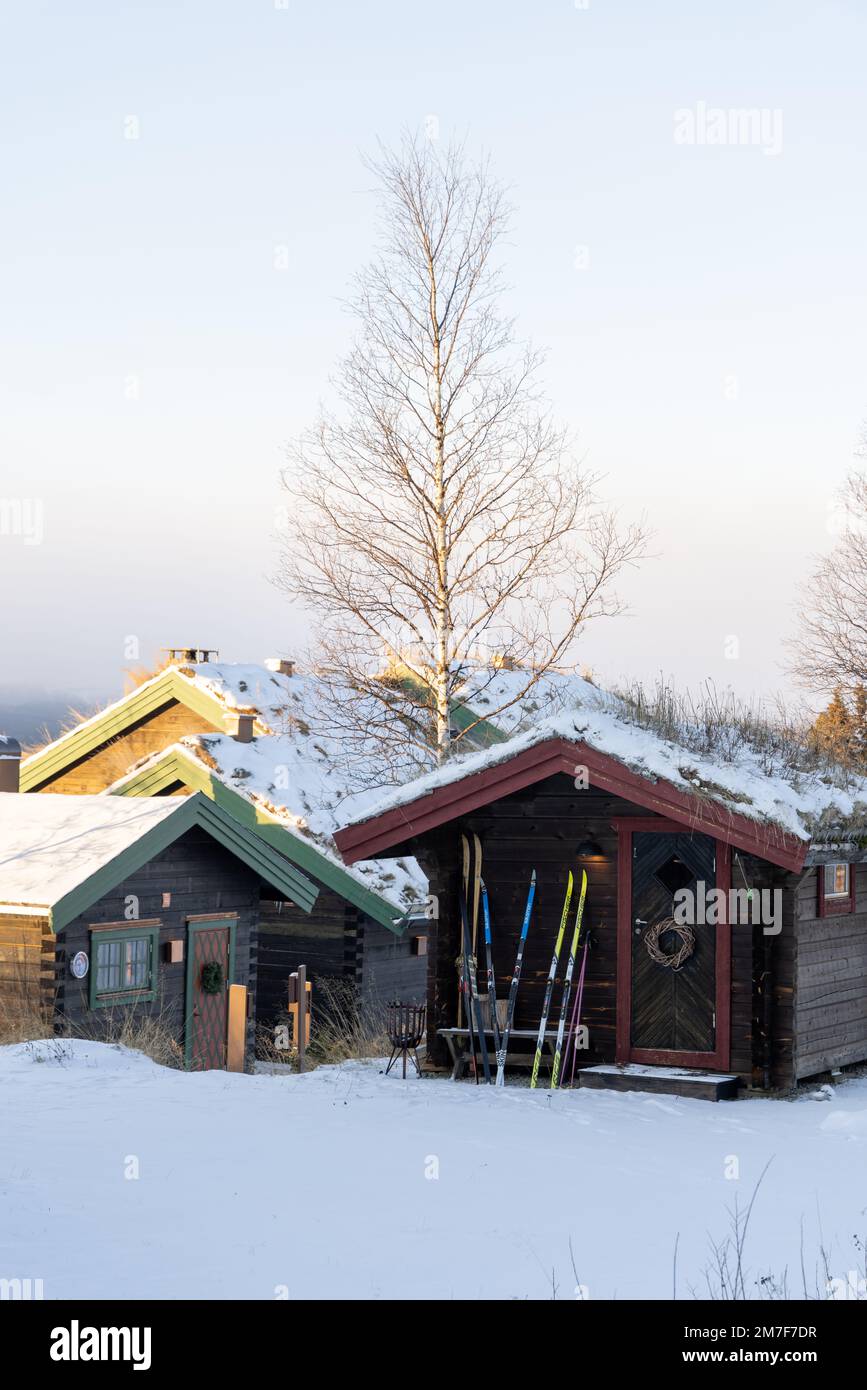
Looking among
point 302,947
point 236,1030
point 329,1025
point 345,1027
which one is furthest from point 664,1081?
point 302,947

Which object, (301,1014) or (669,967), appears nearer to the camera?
(669,967)

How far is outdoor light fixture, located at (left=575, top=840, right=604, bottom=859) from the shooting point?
15523mm

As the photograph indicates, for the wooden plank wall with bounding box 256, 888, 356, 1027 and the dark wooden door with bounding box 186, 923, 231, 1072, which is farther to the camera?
the wooden plank wall with bounding box 256, 888, 356, 1027

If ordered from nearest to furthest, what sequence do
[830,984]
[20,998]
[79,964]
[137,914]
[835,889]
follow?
[830,984]
[835,889]
[20,998]
[79,964]
[137,914]

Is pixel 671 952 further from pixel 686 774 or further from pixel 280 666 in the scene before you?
pixel 280 666

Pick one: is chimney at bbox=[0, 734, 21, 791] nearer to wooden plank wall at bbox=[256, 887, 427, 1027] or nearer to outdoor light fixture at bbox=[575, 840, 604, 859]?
wooden plank wall at bbox=[256, 887, 427, 1027]

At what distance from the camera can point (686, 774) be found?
14.8 m

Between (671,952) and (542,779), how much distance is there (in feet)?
6.95

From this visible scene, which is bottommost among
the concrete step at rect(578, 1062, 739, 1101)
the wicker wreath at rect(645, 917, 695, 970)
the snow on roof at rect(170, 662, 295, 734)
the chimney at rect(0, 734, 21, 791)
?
the concrete step at rect(578, 1062, 739, 1101)

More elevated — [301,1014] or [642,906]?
[642,906]

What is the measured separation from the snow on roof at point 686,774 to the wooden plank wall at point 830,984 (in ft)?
2.73

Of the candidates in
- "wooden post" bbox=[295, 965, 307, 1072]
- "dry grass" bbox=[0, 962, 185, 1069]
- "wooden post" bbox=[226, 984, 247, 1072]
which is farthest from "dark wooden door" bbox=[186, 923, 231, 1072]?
"wooden post" bbox=[295, 965, 307, 1072]

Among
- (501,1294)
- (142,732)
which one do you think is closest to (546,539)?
(142,732)

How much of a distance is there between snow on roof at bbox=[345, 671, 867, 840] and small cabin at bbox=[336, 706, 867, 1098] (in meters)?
0.02
